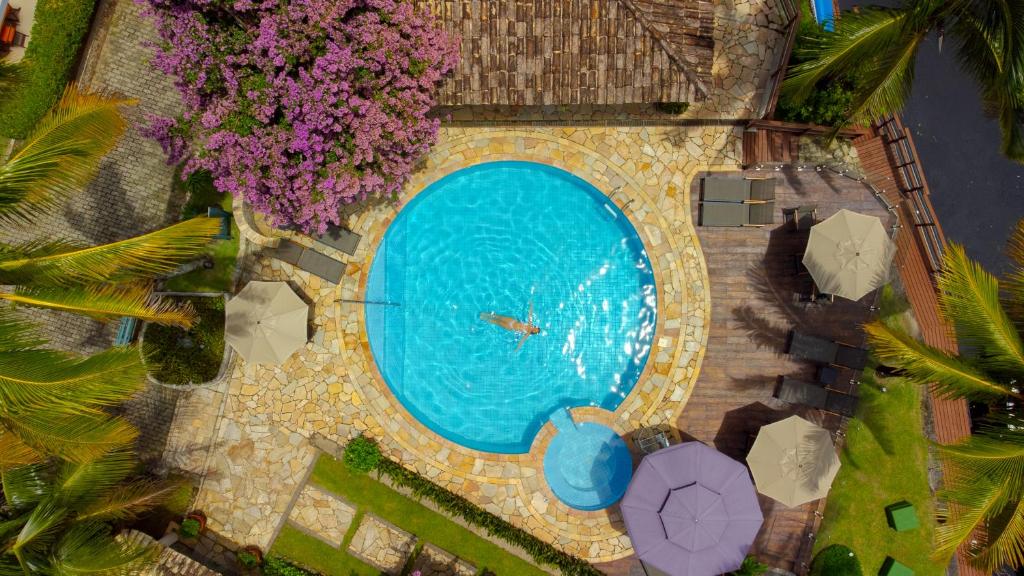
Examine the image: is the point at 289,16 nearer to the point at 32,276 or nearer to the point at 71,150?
the point at 71,150

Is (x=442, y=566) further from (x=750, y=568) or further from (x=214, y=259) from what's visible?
(x=214, y=259)

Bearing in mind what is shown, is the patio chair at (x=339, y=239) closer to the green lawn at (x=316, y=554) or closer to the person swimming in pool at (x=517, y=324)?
the person swimming in pool at (x=517, y=324)

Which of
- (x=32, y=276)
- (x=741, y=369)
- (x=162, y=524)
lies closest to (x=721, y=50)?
(x=741, y=369)

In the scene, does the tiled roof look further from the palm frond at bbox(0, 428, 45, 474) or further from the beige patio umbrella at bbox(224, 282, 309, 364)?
the palm frond at bbox(0, 428, 45, 474)

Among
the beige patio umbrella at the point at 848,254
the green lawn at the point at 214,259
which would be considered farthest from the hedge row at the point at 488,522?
the beige patio umbrella at the point at 848,254

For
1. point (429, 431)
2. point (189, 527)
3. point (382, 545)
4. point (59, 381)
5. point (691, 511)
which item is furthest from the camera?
point (429, 431)

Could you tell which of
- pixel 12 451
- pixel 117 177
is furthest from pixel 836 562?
pixel 117 177
